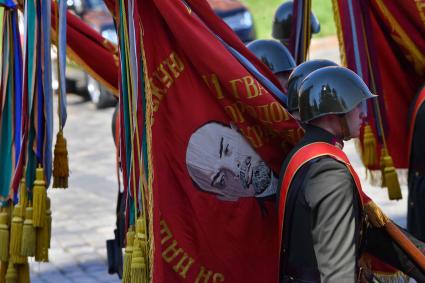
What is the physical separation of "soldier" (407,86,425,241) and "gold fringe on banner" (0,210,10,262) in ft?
7.29

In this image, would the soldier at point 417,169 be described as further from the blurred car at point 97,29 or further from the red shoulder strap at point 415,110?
the blurred car at point 97,29

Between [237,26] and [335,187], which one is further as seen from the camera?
[237,26]

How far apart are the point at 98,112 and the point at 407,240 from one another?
502 inches

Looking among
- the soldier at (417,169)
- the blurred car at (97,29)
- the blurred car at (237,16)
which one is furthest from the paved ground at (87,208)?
the blurred car at (237,16)

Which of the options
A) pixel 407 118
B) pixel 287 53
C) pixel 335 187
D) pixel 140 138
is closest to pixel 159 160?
pixel 140 138

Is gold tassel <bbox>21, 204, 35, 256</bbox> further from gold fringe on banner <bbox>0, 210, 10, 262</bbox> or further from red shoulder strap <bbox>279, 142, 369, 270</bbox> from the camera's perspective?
red shoulder strap <bbox>279, 142, 369, 270</bbox>

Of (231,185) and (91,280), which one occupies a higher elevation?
(231,185)

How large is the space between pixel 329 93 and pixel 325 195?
17.5 inches

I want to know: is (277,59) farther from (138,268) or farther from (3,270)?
(138,268)

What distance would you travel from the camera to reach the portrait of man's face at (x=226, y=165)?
4.70 m

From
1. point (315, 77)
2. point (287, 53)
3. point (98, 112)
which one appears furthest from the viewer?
point (98, 112)

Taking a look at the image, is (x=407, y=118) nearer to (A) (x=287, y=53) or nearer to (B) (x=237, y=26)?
(A) (x=287, y=53)

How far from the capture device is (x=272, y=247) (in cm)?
480

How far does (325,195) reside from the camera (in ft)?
13.3
